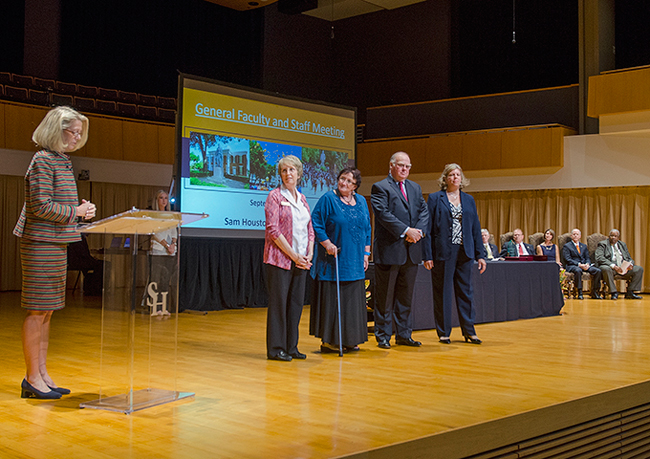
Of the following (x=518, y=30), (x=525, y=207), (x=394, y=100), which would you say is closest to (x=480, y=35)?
(x=518, y=30)

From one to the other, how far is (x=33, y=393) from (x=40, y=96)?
972cm

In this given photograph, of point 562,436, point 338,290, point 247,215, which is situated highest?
point 247,215

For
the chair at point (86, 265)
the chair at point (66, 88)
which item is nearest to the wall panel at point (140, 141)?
the chair at point (66, 88)

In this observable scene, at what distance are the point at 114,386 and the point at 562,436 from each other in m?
2.04

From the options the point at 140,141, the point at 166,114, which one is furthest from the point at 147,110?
the point at 140,141

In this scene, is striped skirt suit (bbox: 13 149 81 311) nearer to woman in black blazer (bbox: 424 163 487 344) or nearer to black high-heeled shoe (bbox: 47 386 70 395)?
black high-heeled shoe (bbox: 47 386 70 395)

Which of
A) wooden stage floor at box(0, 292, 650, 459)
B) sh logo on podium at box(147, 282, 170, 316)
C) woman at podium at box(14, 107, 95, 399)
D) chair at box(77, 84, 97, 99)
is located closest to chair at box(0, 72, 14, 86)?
chair at box(77, 84, 97, 99)

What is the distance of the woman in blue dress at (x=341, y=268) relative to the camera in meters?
4.54

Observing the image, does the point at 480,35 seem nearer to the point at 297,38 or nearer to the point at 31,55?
the point at 297,38

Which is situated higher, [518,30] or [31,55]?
[518,30]

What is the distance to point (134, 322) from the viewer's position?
2982 millimetres

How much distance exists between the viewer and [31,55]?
43.0 feet

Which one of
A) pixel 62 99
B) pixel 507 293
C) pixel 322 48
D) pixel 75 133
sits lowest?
pixel 507 293

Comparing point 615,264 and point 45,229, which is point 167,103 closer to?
point 615,264
